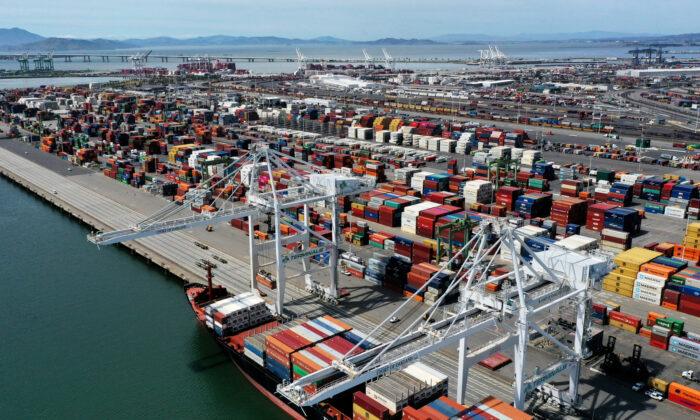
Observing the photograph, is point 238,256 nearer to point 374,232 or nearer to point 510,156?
point 374,232

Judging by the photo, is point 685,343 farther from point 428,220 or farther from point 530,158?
point 530,158

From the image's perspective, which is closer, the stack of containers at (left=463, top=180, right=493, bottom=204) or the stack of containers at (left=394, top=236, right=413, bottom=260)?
the stack of containers at (left=394, top=236, right=413, bottom=260)

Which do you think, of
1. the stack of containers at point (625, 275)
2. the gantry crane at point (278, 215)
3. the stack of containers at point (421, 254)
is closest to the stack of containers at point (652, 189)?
the stack of containers at point (625, 275)

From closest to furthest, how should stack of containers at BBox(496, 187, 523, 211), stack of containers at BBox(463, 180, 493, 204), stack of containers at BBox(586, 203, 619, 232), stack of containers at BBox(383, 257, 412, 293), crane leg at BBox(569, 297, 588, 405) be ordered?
crane leg at BBox(569, 297, 588, 405), stack of containers at BBox(383, 257, 412, 293), stack of containers at BBox(586, 203, 619, 232), stack of containers at BBox(496, 187, 523, 211), stack of containers at BBox(463, 180, 493, 204)

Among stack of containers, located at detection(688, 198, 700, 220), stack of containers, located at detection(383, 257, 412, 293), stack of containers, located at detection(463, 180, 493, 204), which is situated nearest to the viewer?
stack of containers, located at detection(383, 257, 412, 293)

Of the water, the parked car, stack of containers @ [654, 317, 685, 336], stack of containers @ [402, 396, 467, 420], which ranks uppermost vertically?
stack of containers @ [402, 396, 467, 420]

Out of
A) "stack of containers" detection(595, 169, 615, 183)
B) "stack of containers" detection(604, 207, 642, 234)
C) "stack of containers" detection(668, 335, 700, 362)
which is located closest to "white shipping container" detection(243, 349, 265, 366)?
"stack of containers" detection(668, 335, 700, 362)

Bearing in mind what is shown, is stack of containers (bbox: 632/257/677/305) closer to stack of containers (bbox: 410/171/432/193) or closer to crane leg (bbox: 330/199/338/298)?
crane leg (bbox: 330/199/338/298)
